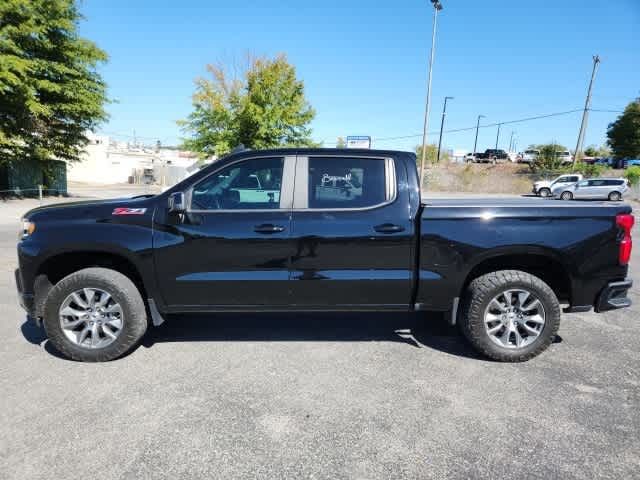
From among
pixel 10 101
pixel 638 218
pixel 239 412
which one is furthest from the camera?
pixel 638 218

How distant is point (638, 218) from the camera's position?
792 inches

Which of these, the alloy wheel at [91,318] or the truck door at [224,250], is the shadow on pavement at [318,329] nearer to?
the alloy wheel at [91,318]

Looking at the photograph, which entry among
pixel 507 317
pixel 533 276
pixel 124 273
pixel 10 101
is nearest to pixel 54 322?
pixel 124 273

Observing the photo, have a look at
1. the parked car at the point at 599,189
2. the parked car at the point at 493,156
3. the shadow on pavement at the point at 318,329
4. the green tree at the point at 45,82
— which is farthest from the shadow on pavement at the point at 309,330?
the parked car at the point at 493,156

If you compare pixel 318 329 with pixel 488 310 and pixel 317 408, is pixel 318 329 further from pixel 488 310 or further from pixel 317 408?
pixel 488 310

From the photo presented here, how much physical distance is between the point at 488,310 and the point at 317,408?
5.74 feet

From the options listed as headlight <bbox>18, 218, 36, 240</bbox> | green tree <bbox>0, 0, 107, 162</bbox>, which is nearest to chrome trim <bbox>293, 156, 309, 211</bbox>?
headlight <bbox>18, 218, 36, 240</bbox>

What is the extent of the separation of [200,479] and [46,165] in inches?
887

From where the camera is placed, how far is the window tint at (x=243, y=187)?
3.70 m

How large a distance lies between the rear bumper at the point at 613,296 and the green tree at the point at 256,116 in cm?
2041

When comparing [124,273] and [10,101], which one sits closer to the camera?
[124,273]

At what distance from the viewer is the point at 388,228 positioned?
11.9ft

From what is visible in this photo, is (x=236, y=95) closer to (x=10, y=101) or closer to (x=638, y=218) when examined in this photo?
(x=10, y=101)

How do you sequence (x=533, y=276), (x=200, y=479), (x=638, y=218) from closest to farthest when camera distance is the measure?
(x=200, y=479)
(x=533, y=276)
(x=638, y=218)
